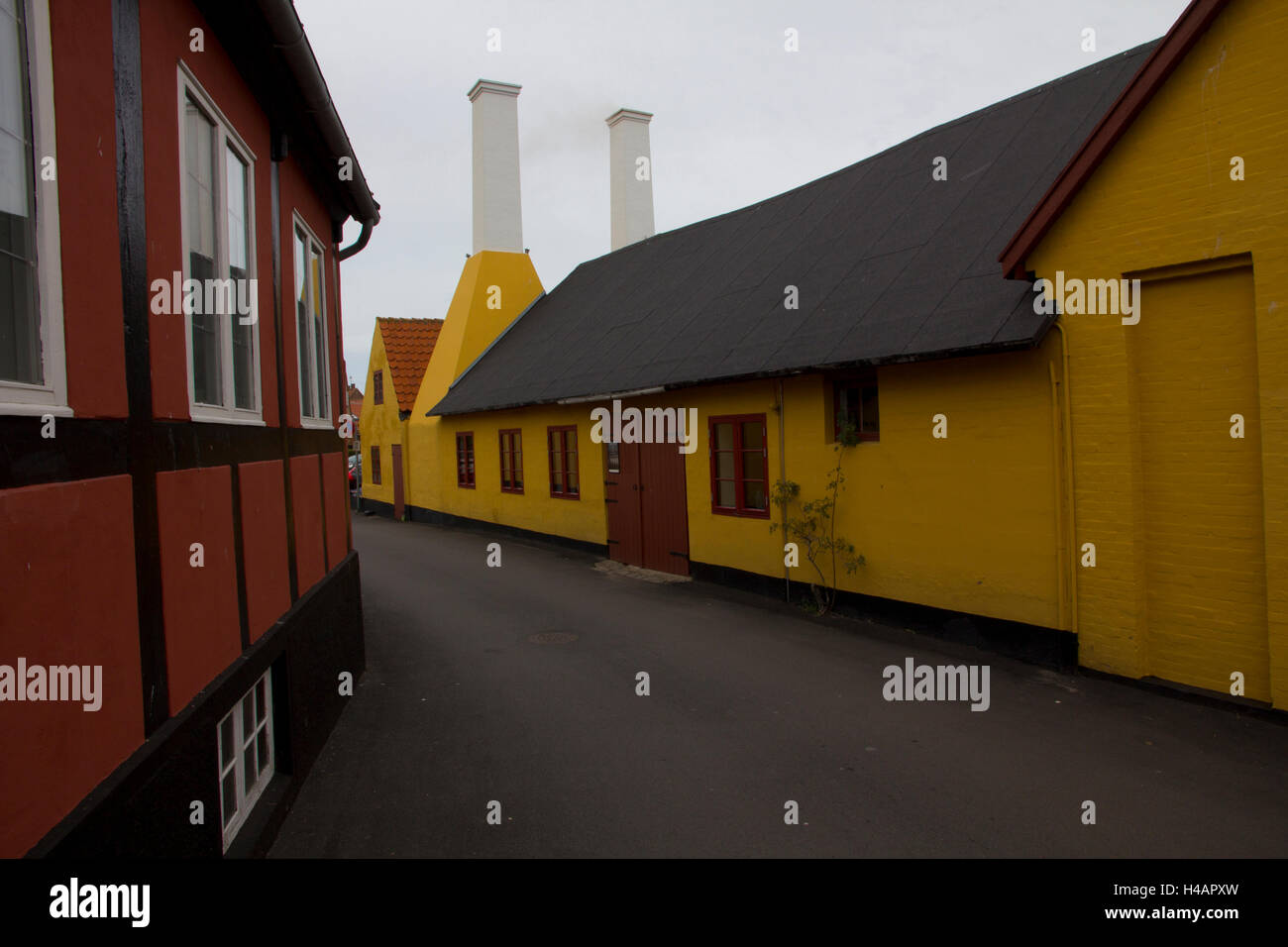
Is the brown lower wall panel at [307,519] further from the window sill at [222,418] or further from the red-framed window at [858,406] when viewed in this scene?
the red-framed window at [858,406]

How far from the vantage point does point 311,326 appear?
279 inches

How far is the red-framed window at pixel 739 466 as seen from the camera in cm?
1138

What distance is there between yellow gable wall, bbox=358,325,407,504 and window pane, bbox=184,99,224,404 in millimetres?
22099

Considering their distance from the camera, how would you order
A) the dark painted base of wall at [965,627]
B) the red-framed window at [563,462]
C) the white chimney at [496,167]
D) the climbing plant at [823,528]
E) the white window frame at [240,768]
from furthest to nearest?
the white chimney at [496,167] → the red-framed window at [563,462] → the climbing plant at [823,528] → the dark painted base of wall at [965,627] → the white window frame at [240,768]

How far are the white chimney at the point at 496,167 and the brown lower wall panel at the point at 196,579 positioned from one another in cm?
2086

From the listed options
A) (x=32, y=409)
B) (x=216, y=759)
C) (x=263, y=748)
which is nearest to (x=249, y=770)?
(x=263, y=748)

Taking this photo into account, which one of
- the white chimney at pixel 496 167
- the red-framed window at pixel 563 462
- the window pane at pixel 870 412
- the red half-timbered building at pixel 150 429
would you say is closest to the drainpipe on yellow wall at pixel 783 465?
the window pane at pixel 870 412

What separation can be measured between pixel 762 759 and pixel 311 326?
4931 millimetres

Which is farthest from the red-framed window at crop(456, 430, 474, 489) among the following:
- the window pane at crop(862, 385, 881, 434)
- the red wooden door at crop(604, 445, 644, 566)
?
the window pane at crop(862, 385, 881, 434)

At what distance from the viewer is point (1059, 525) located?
744cm

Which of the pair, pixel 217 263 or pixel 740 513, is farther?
pixel 740 513

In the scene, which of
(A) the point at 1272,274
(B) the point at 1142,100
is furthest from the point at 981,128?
(A) the point at 1272,274

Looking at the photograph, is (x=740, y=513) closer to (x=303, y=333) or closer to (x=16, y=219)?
(x=303, y=333)

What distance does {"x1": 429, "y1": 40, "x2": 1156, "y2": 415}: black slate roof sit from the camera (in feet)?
28.6
